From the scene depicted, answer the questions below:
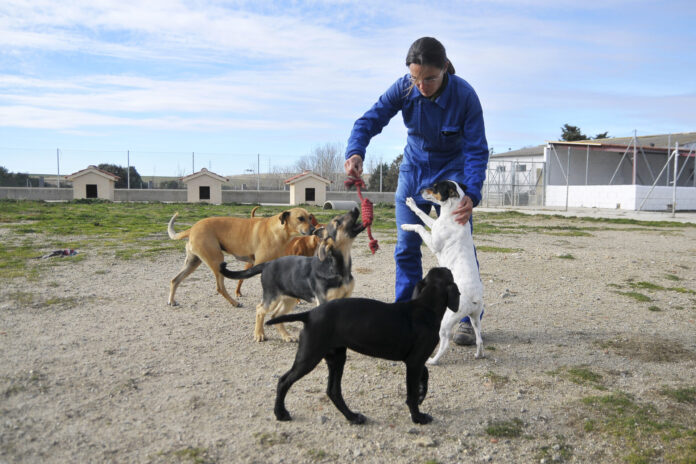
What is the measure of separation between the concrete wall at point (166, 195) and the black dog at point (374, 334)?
26.0 m

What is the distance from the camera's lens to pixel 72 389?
139 inches

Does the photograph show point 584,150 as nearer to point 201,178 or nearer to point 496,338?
point 201,178

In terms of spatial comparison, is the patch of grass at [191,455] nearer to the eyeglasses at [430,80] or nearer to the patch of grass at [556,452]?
the patch of grass at [556,452]

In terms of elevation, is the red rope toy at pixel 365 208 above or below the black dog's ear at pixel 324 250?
above

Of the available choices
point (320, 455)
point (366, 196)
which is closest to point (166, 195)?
point (366, 196)

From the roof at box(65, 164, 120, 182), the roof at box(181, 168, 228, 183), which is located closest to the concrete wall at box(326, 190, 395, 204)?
the roof at box(181, 168, 228, 183)

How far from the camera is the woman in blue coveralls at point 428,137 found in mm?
4094

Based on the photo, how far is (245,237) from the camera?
6.19m

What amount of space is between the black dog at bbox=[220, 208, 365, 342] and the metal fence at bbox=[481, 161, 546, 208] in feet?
110

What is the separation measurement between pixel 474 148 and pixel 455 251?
878 millimetres

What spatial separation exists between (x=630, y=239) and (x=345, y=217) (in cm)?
1084

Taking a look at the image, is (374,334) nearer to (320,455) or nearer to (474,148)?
(320,455)

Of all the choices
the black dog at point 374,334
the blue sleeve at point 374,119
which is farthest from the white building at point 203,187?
the black dog at point 374,334

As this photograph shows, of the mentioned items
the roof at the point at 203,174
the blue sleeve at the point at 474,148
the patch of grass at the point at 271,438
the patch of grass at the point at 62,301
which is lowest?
the patch of grass at the point at 271,438
